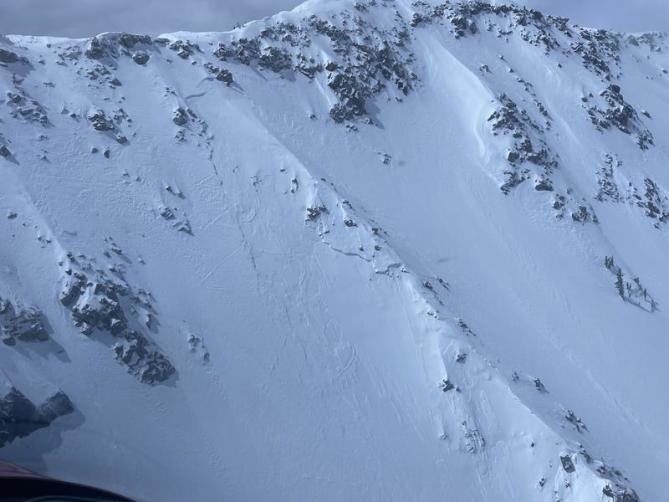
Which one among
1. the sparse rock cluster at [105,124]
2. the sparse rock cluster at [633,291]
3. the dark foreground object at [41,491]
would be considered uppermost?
the sparse rock cluster at [105,124]

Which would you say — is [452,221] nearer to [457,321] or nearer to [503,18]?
[457,321]

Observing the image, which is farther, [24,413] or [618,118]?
[618,118]

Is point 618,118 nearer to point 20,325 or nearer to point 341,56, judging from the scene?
point 341,56

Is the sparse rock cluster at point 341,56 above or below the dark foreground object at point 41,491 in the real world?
above

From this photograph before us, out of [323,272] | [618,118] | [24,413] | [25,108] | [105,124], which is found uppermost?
[25,108]

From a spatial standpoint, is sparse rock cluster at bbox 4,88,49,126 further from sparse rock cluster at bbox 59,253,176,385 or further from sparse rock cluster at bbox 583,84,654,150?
sparse rock cluster at bbox 583,84,654,150

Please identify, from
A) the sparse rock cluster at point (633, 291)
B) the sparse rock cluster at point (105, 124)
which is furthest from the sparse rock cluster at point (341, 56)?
the sparse rock cluster at point (633, 291)

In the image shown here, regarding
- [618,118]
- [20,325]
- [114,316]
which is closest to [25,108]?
[20,325]

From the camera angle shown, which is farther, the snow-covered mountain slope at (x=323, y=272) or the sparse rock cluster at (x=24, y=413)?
the snow-covered mountain slope at (x=323, y=272)

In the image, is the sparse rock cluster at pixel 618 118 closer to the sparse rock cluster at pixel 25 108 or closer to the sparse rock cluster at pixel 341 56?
the sparse rock cluster at pixel 341 56

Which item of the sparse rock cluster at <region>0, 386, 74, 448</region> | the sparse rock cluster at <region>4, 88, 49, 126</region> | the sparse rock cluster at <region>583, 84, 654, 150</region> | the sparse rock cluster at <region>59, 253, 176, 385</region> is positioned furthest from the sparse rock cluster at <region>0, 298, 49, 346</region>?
the sparse rock cluster at <region>583, 84, 654, 150</region>

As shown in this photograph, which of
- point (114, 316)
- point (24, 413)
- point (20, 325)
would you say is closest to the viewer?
point (24, 413)
